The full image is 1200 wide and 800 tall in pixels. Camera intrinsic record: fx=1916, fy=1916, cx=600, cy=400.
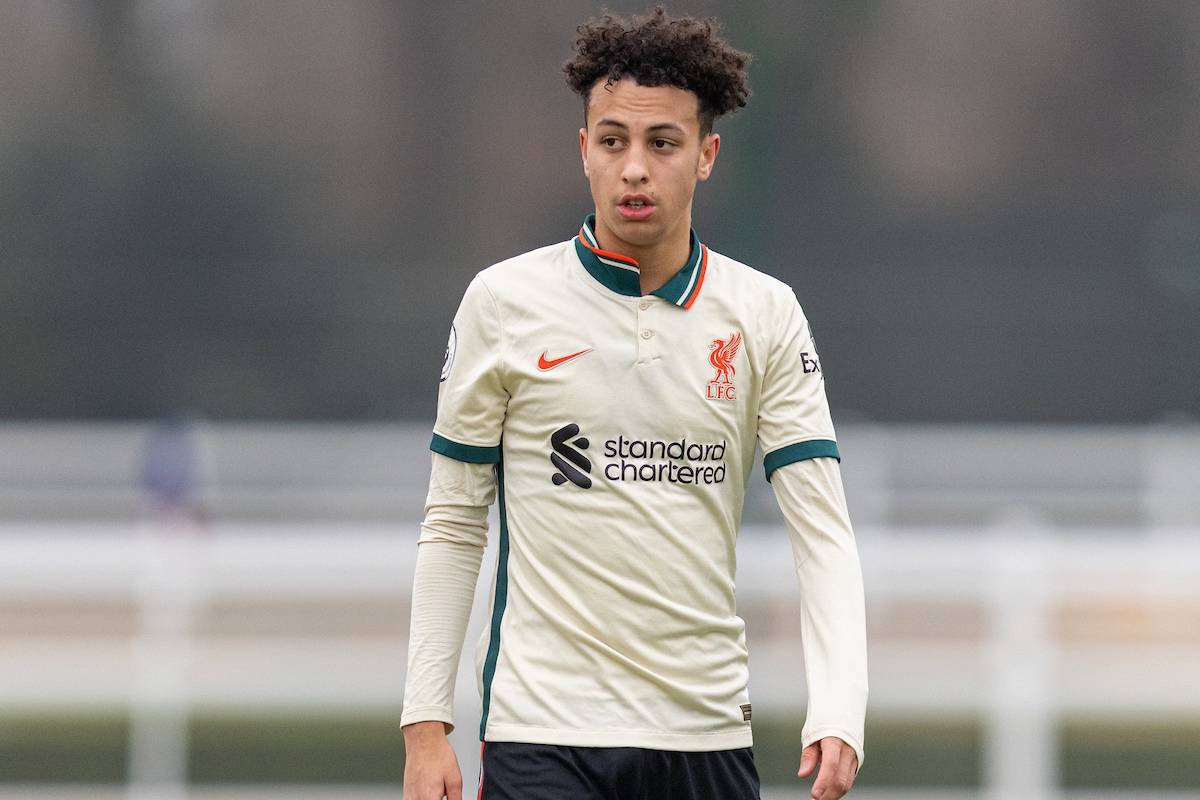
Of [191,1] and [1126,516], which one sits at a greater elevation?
[191,1]

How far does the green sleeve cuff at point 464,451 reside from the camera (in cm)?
307

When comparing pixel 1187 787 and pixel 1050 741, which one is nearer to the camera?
pixel 1050 741

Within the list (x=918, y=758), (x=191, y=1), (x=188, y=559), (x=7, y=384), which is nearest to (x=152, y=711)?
(x=188, y=559)

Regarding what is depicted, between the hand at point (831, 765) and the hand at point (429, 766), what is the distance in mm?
549

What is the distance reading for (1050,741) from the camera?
19.6 ft

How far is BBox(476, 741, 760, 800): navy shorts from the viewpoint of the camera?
295 centimetres

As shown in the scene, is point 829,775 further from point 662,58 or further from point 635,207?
point 662,58

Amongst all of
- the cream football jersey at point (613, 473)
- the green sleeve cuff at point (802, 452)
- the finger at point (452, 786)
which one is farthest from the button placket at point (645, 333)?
the finger at point (452, 786)

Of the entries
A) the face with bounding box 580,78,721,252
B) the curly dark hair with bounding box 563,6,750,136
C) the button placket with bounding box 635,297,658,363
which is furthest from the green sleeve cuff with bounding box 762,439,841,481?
the curly dark hair with bounding box 563,6,750,136

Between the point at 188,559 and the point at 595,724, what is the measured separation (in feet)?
11.5

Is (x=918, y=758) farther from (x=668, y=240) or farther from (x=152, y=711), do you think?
(x=668, y=240)

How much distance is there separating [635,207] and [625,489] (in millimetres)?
448

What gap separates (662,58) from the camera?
3.05m

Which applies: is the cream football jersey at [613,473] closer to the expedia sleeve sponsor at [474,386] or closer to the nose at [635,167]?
the expedia sleeve sponsor at [474,386]
